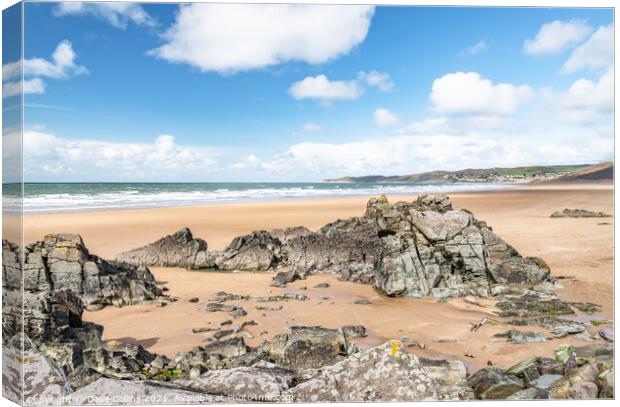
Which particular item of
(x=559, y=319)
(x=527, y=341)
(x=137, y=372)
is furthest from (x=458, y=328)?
(x=137, y=372)

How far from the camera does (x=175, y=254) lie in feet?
33.3

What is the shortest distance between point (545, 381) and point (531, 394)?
8.5 inches

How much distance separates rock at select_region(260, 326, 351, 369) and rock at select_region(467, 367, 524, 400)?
4.32 feet

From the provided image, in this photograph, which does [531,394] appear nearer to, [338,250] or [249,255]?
[338,250]

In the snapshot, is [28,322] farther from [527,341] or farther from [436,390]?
[527,341]

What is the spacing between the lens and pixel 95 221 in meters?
17.4

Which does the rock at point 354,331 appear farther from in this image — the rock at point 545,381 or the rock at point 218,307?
the rock at point 218,307

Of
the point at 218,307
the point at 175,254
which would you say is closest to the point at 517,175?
the point at 218,307

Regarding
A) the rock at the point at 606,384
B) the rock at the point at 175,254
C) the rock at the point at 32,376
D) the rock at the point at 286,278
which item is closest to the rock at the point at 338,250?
the rock at the point at 286,278

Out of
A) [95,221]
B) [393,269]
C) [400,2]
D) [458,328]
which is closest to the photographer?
[400,2]

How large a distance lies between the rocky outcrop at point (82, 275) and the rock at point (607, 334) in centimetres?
645

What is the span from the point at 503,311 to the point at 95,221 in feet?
55.9

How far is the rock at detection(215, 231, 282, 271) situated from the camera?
382 inches

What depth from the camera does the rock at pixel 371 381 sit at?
355 centimetres
